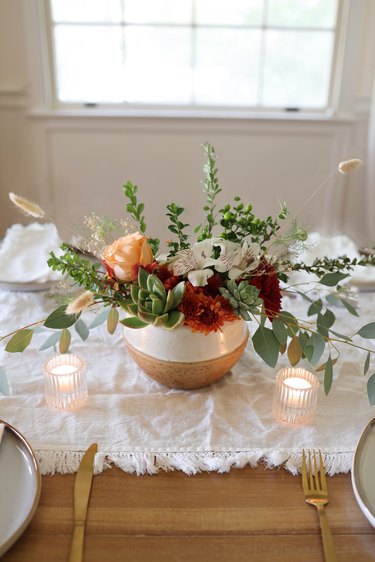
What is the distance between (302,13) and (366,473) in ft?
7.04

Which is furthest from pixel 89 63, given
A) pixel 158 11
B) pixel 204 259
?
pixel 204 259

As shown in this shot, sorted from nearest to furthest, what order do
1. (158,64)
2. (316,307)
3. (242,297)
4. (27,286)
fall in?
(242,297) → (316,307) → (27,286) → (158,64)

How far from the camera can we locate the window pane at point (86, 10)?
7.36 feet

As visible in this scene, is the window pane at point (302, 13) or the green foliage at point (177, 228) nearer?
the green foliage at point (177, 228)

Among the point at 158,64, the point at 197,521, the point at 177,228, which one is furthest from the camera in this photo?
the point at 158,64

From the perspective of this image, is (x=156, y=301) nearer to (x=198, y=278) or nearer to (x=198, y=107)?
(x=198, y=278)

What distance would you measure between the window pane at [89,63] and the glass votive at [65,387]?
1.85 metres

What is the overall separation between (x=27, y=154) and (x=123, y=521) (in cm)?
205

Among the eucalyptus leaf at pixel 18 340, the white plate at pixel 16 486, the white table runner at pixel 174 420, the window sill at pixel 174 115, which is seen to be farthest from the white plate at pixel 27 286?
the window sill at pixel 174 115

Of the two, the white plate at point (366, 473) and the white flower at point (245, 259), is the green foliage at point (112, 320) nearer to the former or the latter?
the white flower at point (245, 259)

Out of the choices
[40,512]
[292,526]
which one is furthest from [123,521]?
[292,526]

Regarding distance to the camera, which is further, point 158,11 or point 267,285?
point 158,11

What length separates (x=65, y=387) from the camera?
0.83 metres

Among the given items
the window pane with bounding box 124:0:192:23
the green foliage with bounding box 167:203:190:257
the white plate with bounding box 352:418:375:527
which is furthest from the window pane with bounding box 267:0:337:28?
the white plate with bounding box 352:418:375:527
